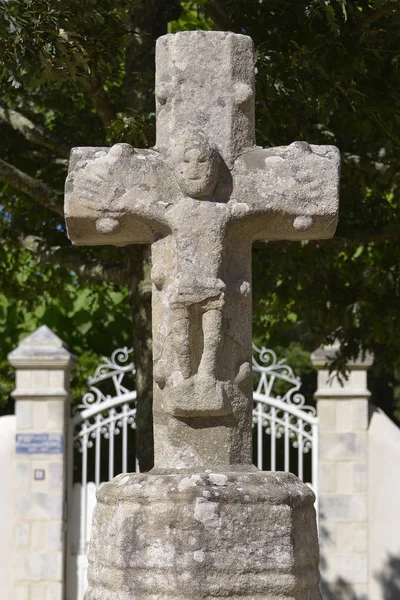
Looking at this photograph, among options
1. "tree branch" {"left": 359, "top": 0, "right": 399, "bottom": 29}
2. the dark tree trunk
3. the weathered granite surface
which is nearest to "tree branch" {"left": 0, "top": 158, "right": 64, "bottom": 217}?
the dark tree trunk

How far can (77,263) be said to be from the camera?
9164mm

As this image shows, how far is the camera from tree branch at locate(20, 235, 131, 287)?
29.0 feet

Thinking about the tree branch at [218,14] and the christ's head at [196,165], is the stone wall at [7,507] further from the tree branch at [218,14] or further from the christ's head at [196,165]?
the christ's head at [196,165]

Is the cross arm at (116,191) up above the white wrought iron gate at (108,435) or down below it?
above

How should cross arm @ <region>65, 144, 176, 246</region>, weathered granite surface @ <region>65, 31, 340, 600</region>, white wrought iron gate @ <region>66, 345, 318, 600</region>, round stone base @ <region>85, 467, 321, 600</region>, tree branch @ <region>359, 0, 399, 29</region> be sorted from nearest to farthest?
1. round stone base @ <region>85, 467, 321, 600</region>
2. weathered granite surface @ <region>65, 31, 340, 600</region>
3. cross arm @ <region>65, 144, 176, 246</region>
4. tree branch @ <region>359, 0, 399, 29</region>
5. white wrought iron gate @ <region>66, 345, 318, 600</region>

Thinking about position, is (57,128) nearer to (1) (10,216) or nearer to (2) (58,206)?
(1) (10,216)

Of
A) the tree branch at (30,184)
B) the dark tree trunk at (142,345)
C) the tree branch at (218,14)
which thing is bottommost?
the dark tree trunk at (142,345)

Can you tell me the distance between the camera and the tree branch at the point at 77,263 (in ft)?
29.0

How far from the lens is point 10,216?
34.6 feet

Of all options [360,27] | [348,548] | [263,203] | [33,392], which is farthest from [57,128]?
[263,203]

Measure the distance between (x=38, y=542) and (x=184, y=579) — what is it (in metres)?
7.45

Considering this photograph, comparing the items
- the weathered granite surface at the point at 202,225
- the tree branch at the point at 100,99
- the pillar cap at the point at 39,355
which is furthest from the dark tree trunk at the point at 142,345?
the weathered granite surface at the point at 202,225

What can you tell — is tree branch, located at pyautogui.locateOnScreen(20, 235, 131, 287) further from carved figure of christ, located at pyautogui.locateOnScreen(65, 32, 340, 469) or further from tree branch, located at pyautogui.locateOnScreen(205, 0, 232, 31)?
carved figure of christ, located at pyautogui.locateOnScreen(65, 32, 340, 469)

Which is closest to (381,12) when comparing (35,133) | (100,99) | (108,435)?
(100,99)
